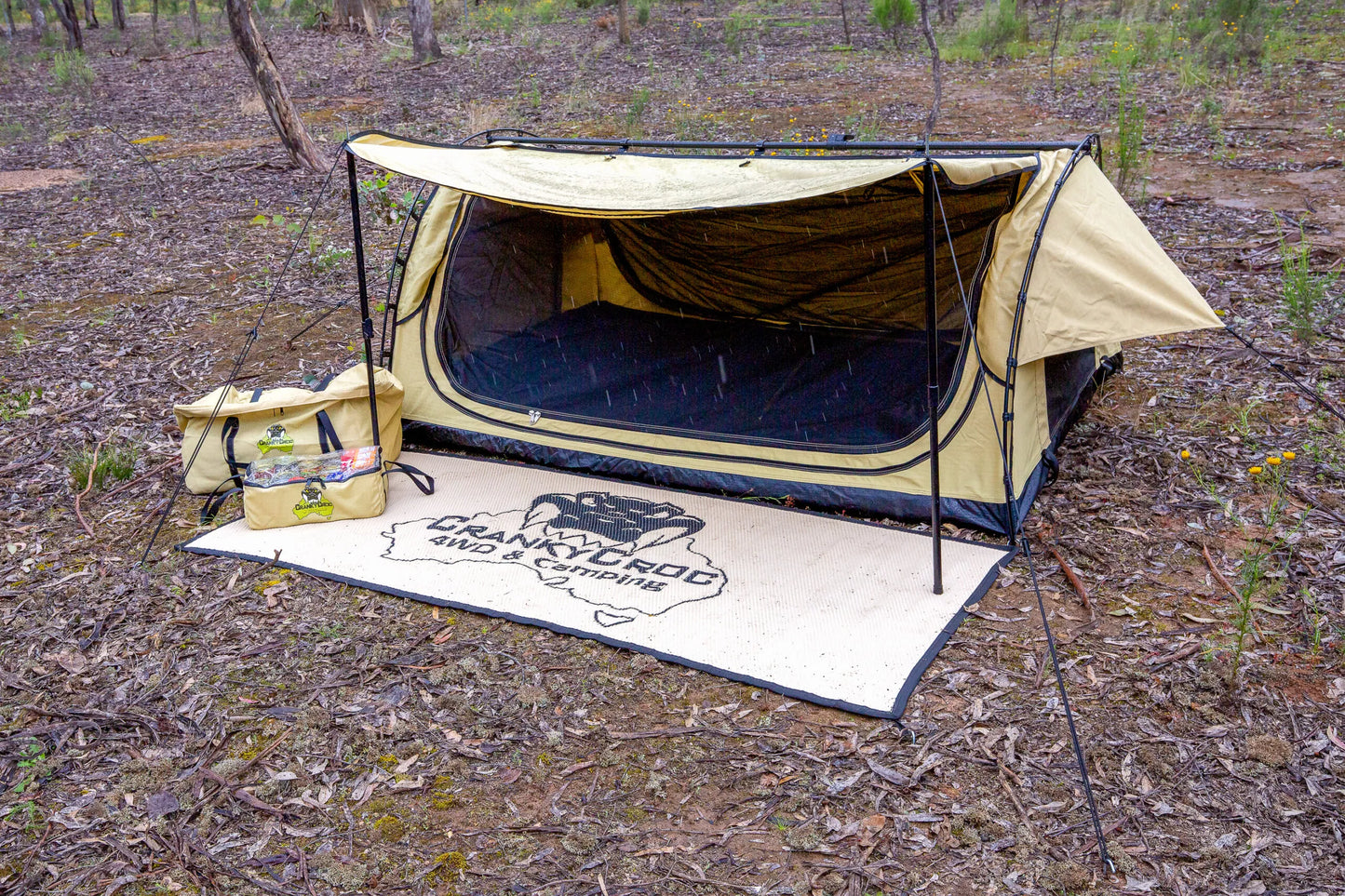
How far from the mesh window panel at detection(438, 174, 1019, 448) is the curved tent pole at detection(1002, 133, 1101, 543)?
46 centimetres

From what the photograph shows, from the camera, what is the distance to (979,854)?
7.86ft

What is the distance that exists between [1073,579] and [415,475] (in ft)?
8.81

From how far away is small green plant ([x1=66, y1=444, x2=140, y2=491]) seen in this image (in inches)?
173

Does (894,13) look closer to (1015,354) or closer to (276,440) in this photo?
(1015,354)

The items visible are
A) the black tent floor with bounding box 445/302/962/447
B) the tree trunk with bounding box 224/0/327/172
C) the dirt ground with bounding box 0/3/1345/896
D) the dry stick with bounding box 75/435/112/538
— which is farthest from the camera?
the tree trunk with bounding box 224/0/327/172

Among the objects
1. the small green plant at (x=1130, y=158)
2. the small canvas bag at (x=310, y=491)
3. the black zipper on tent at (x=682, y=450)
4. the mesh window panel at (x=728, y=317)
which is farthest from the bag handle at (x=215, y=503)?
the small green plant at (x=1130, y=158)

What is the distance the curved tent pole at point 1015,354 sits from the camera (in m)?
3.51

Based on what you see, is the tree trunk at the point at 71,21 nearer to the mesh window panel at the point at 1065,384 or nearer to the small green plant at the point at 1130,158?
the small green plant at the point at 1130,158

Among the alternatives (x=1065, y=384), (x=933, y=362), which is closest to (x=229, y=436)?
(x=933, y=362)

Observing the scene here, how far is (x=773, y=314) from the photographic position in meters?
5.34

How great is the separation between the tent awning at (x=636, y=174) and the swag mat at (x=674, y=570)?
1232 mm

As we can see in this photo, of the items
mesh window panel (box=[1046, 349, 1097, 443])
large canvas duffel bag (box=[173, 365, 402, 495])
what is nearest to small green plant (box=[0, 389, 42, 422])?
large canvas duffel bag (box=[173, 365, 402, 495])

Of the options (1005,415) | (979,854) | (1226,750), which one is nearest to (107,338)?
(1005,415)

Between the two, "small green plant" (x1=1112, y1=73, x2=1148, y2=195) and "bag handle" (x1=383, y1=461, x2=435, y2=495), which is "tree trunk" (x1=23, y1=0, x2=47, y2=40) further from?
"small green plant" (x1=1112, y1=73, x2=1148, y2=195)
